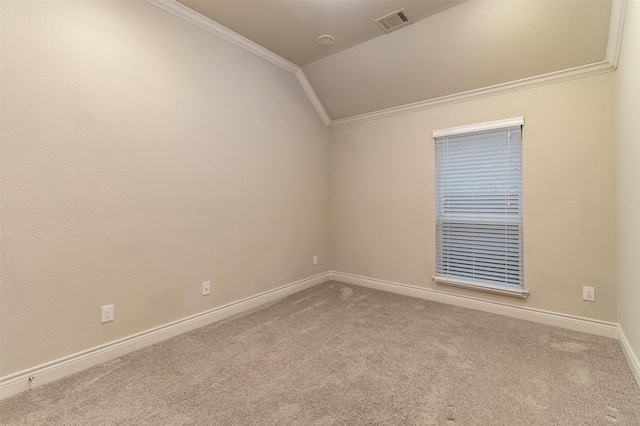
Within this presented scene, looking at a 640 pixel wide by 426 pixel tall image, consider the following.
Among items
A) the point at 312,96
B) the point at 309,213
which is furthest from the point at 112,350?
the point at 312,96

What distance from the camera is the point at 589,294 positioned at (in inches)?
98.0

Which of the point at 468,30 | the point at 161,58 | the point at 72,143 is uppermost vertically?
the point at 468,30

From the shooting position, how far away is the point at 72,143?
1.92 meters

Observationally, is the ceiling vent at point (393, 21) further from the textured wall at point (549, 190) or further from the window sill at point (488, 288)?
the window sill at point (488, 288)

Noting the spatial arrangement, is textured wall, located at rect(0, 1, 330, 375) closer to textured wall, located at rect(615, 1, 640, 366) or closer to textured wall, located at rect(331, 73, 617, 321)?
textured wall, located at rect(331, 73, 617, 321)

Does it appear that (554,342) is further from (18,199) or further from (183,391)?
(18,199)

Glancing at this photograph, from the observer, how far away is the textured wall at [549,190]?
244 cm

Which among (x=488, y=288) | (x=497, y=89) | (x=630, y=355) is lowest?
(x=630, y=355)

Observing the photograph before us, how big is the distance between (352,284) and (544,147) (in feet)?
8.58

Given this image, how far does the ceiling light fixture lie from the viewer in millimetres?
2846

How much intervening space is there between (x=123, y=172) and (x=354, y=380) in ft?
7.14

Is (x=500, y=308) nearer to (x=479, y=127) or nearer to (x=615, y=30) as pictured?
(x=479, y=127)

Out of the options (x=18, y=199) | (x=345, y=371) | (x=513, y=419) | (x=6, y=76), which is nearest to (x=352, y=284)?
(x=345, y=371)

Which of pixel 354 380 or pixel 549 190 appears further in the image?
pixel 549 190
